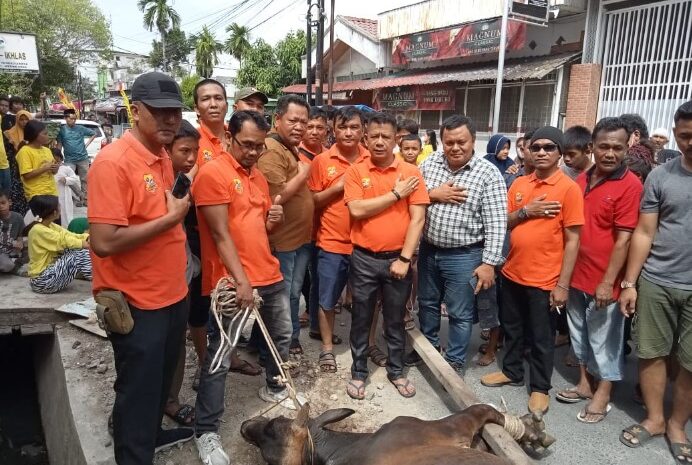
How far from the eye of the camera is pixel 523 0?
10.3 m

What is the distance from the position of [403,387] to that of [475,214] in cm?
134

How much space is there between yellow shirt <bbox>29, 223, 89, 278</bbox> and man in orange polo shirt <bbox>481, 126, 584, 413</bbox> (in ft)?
14.4

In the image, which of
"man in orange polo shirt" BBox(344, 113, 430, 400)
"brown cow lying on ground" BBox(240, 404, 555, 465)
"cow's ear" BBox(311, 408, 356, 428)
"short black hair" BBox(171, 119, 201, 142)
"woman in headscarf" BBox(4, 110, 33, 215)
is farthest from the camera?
"woman in headscarf" BBox(4, 110, 33, 215)

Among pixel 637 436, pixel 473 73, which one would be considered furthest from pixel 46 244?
pixel 473 73

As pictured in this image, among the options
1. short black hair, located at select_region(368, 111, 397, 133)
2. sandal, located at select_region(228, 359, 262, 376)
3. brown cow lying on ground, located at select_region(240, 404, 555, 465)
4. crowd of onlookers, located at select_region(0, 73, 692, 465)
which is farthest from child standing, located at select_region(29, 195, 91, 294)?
short black hair, located at select_region(368, 111, 397, 133)

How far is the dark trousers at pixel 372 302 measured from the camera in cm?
325

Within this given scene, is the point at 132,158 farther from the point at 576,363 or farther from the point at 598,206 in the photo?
the point at 576,363

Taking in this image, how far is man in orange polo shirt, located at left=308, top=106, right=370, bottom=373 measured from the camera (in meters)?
3.68

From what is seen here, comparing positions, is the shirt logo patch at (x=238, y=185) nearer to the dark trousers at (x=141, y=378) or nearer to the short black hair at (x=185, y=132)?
the short black hair at (x=185, y=132)

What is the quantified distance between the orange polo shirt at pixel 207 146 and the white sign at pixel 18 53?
16316mm

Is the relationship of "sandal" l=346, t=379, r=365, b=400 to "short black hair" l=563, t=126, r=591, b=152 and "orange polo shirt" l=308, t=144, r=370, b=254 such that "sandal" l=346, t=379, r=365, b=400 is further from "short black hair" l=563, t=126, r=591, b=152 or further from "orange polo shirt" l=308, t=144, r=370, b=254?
"short black hair" l=563, t=126, r=591, b=152

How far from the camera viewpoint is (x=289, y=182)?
3.41m

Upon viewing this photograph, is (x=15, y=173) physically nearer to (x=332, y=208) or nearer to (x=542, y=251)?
(x=332, y=208)

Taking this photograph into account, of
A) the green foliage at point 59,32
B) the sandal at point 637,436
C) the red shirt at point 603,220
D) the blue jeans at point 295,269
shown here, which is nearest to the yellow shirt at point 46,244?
the blue jeans at point 295,269
